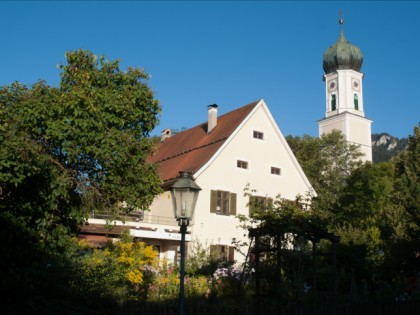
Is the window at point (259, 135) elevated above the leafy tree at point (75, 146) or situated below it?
above

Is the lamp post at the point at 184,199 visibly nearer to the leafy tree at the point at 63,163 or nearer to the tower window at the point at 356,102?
the leafy tree at the point at 63,163

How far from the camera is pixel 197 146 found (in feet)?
99.3

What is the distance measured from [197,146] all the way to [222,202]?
4348 millimetres

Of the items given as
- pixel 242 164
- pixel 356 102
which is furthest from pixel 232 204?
pixel 356 102

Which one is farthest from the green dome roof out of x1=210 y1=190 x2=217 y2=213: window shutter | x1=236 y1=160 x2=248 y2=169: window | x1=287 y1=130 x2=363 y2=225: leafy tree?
x1=210 y1=190 x2=217 y2=213: window shutter

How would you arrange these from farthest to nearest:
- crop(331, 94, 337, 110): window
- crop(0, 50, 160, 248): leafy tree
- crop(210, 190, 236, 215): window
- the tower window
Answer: crop(331, 94, 337, 110): window, the tower window, crop(210, 190, 236, 215): window, crop(0, 50, 160, 248): leafy tree

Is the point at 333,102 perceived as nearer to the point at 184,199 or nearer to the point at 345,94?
the point at 345,94

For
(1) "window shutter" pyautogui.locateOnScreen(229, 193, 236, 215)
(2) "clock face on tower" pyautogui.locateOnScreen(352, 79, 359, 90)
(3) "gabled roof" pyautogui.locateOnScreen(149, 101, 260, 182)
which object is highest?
(2) "clock face on tower" pyautogui.locateOnScreen(352, 79, 359, 90)

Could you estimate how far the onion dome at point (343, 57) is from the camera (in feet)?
219

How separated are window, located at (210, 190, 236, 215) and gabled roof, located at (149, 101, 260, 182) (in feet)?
5.60

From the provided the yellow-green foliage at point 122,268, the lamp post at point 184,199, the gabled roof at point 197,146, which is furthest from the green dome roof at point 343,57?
the lamp post at point 184,199

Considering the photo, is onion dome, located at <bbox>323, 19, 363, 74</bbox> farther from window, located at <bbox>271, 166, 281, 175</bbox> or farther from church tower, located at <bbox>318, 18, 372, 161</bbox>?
window, located at <bbox>271, 166, 281, 175</bbox>

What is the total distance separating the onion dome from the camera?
66.6m

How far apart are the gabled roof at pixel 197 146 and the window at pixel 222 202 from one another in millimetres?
1706
